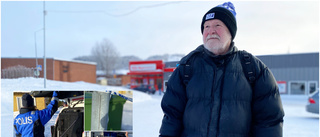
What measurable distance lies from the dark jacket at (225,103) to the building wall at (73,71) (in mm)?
24970

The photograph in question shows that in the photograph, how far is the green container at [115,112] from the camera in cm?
284

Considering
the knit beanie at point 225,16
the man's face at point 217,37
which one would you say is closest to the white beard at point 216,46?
the man's face at point 217,37

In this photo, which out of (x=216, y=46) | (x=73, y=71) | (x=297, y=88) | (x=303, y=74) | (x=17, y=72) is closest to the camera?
(x=216, y=46)

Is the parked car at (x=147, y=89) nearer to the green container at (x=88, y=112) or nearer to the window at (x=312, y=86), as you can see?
the window at (x=312, y=86)

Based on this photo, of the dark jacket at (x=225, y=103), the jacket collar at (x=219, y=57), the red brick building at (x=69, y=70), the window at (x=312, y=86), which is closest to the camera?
the dark jacket at (x=225, y=103)

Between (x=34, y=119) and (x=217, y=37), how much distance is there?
240cm

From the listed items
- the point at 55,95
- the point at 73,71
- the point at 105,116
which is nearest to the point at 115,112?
the point at 105,116

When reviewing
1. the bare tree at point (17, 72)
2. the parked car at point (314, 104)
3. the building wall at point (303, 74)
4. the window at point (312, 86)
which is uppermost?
the bare tree at point (17, 72)

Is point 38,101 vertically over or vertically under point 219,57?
under

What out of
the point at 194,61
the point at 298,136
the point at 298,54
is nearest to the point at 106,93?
the point at 194,61

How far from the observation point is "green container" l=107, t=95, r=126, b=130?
2844 millimetres

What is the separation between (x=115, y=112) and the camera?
112 inches

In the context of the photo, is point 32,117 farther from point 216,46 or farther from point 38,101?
point 216,46

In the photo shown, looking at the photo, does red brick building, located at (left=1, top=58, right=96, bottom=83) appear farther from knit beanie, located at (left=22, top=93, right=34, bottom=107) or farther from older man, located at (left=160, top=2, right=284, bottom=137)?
older man, located at (left=160, top=2, right=284, bottom=137)
